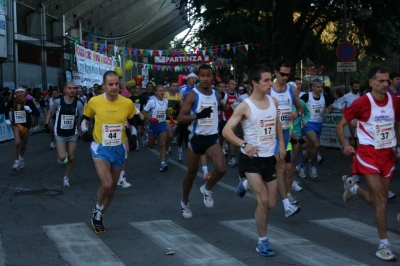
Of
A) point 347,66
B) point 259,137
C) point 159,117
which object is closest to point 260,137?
point 259,137

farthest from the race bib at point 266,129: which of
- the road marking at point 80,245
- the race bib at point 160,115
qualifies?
the race bib at point 160,115

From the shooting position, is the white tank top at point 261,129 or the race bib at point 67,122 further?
the race bib at point 67,122

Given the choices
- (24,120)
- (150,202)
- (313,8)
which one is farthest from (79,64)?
(150,202)

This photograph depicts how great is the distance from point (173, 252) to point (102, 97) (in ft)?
7.62

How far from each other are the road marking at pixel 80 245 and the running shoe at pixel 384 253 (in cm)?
242

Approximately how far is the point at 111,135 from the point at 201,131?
129cm

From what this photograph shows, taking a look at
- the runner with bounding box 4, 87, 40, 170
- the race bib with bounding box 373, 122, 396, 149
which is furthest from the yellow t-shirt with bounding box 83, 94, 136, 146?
the runner with bounding box 4, 87, 40, 170

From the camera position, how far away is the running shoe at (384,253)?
618cm

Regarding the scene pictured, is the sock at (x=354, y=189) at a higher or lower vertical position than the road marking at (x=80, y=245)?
higher

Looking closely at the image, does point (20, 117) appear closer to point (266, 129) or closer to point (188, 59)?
point (266, 129)

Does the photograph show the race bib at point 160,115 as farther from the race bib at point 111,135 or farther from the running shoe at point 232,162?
the race bib at point 111,135

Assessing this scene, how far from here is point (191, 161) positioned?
8.45 meters

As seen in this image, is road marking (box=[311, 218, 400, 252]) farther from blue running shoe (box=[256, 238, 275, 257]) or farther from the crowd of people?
blue running shoe (box=[256, 238, 275, 257])

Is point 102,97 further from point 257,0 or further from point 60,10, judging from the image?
point 60,10
